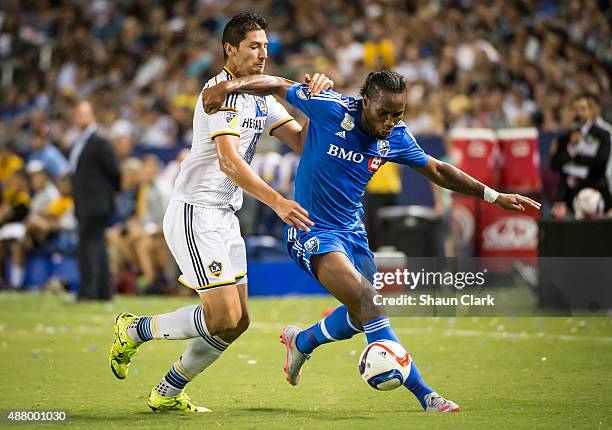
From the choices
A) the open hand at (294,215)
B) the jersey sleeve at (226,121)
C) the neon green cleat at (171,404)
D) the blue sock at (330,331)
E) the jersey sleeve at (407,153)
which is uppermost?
the jersey sleeve at (226,121)

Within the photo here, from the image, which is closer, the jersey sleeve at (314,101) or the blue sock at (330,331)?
the jersey sleeve at (314,101)

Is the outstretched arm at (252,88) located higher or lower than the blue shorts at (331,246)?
higher

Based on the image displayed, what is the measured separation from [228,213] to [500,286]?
805 centimetres

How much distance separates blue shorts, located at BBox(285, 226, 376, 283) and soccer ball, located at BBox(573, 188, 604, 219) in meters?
7.28

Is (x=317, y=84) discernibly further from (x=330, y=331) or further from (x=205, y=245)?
(x=330, y=331)

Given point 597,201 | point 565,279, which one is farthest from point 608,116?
point 565,279

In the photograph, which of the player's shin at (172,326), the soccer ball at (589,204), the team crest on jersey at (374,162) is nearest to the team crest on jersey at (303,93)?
the team crest on jersey at (374,162)

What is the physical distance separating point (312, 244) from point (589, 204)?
25.6 ft

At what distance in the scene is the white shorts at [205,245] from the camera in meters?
7.64

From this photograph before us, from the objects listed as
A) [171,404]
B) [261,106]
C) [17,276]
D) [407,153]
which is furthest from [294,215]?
[17,276]

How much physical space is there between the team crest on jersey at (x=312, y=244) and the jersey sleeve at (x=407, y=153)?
767mm

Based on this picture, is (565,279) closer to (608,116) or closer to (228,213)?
(608,116)

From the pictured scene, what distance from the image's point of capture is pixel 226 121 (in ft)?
24.6

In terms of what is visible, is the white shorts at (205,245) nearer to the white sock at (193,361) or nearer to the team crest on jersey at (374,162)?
the white sock at (193,361)
